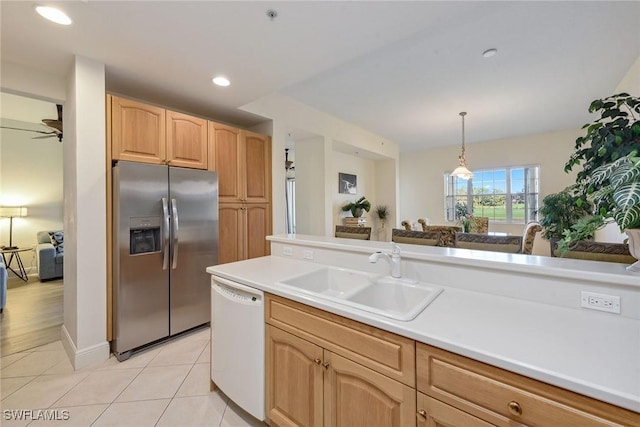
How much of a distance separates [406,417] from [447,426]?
0.15m

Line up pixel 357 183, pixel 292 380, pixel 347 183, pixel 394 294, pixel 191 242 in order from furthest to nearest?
1. pixel 357 183
2. pixel 347 183
3. pixel 191 242
4. pixel 394 294
5. pixel 292 380

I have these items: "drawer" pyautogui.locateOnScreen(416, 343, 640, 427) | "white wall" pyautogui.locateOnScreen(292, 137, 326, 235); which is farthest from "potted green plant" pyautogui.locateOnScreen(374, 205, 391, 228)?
"drawer" pyautogui.locateOnScreen(416, 343, 640, 427)

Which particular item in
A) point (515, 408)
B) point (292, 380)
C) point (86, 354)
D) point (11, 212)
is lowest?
point (86, 354)

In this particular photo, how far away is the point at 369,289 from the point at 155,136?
8.00 ft

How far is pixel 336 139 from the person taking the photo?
15.5 ft

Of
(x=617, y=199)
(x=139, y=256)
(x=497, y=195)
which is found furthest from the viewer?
(x=497, y=195)

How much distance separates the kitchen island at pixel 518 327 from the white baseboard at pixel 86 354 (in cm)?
171

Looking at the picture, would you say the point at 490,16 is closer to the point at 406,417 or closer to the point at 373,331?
the point at 373,331

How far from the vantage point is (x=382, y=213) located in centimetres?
674

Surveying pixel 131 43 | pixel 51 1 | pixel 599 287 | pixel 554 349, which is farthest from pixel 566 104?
pixel 51 1

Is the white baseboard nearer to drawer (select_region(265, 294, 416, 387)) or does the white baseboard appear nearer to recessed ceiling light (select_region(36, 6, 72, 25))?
drawer (select_region(265, 294, 416, 387))

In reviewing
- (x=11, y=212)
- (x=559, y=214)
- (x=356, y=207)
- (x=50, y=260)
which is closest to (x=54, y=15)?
(x=50, y=260)

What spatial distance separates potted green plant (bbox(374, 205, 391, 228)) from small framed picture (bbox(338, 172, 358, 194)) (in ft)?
3.02

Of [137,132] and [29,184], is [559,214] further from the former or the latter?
[29,184]
